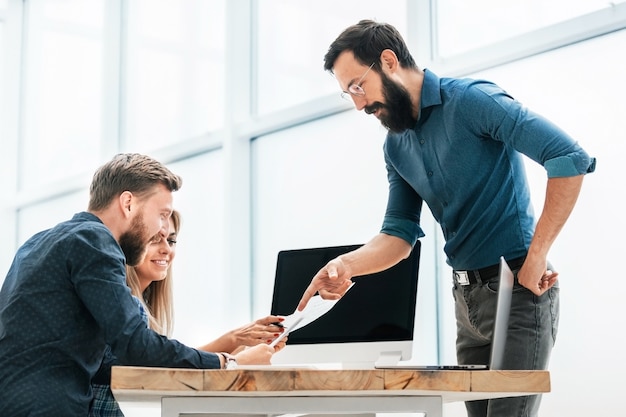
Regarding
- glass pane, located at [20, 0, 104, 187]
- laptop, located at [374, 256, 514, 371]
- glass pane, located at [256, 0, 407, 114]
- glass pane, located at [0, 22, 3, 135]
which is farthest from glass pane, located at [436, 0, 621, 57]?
glass pane, located at [0, 22, 3, 135]

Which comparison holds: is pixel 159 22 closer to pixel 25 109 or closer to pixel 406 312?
pixel 25 109

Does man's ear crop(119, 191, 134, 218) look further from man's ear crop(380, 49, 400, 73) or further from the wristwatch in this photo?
man's ear crop(380, 49, 400, 73)

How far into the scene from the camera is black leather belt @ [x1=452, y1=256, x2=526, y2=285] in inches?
86.4

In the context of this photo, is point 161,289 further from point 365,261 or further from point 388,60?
point 388,60

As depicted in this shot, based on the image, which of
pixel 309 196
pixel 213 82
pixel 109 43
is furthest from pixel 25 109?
pixel 309 196

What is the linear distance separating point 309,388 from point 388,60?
1.22 m

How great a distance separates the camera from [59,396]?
6.46 feet

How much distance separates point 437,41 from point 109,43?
274 centimetres

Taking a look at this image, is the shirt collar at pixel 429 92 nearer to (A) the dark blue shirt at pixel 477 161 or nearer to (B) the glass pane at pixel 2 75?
(A) the dark blue shirt at pixel 477 161

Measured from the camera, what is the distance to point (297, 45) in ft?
14.8

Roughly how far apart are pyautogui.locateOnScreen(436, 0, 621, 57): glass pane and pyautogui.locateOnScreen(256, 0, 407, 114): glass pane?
526 millimetres

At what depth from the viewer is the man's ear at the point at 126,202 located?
2318mm

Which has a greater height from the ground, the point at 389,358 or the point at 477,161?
the point at 477,161

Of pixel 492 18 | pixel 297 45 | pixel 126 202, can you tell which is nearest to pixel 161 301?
pixel 126 202
